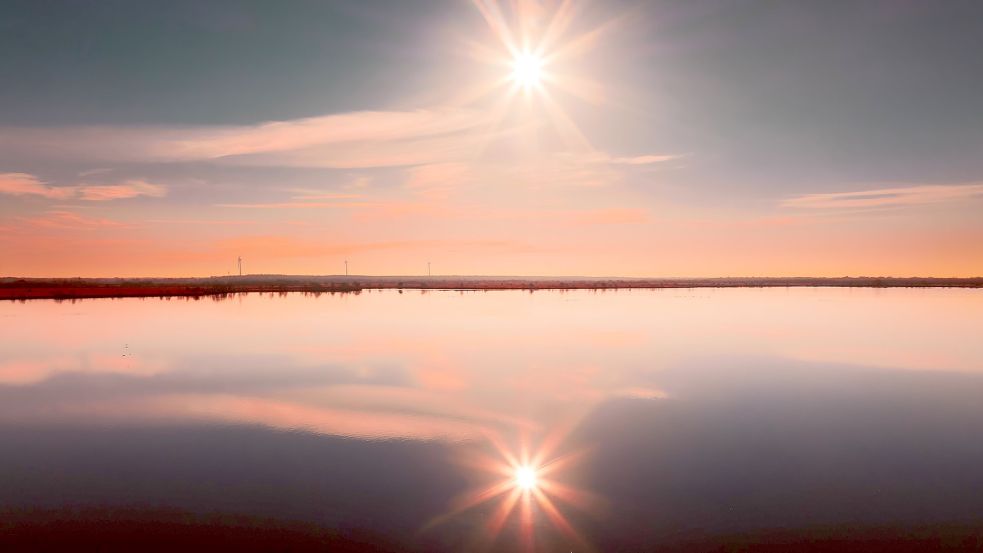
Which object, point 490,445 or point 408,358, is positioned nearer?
point 490,445

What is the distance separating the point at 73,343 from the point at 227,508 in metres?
26.4

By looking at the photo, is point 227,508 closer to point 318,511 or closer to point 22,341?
point 318,511

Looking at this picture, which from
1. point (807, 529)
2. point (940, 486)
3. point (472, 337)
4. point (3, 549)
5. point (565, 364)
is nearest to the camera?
point (3, 549)

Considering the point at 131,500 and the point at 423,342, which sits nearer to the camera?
the point at 131,500

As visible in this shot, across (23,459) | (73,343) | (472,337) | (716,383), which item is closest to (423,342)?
(472,337)

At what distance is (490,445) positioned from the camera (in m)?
12.9

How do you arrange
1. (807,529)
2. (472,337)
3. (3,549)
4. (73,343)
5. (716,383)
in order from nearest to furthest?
(3,549) < (807,529) < (716,383) < (73,343) < (472,337)

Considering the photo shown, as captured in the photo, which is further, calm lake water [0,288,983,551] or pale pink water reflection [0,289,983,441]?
pale pink water reflection [0,289,983,441]

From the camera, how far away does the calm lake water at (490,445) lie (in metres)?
8.83

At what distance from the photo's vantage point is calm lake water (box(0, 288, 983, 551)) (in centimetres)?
883

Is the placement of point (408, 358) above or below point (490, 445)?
above

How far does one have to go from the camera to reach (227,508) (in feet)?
30.4

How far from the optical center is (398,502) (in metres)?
9.61

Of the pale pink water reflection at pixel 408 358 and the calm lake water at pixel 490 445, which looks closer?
the calm lake water at pixel 490 445
